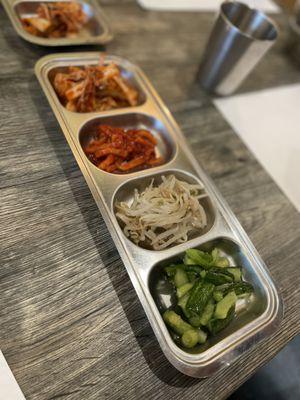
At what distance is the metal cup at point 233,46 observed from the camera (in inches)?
70.9

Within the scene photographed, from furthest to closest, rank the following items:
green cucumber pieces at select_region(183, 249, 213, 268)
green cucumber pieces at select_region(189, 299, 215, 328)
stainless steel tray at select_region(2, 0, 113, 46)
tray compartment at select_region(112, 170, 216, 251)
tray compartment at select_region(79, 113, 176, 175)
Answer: stainless steel tray at select_region(2, 0, 113, 46) < tray compartment at select_region(79, 113, 176, 175) < tray compartment at select_region(112, 170, 216, 251) < green cucumber pieces at select_region(183, 249, 213, 268) < green cucumber pieces at select_region(189, 299, 215, 328)

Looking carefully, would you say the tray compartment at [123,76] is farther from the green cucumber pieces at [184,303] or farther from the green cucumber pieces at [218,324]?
the green cucumber pieces at [218,324]

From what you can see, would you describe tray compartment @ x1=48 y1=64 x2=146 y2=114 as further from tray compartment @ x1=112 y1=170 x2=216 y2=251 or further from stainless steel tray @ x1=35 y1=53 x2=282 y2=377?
tray compartment @ x1=112 y1=170 x2=216 y2=251

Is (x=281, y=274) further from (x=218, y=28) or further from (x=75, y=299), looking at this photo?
(x=218, y=28)

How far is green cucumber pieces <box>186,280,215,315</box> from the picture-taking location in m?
1.16

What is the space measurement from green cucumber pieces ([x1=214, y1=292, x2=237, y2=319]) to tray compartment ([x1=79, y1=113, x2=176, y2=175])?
28.9 inches

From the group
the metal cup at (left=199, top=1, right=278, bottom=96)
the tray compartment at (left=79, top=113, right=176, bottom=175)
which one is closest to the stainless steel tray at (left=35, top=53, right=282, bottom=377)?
the tray compartment at (left=79, top=113, right=176, bottom=175)

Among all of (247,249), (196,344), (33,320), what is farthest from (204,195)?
(33,320)

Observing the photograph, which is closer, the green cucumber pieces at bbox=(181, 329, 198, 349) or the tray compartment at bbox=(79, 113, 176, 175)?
the green cucumber pieces at bbox=(181, 329, 198, 349)

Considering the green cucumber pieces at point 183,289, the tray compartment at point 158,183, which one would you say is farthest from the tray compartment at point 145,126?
the green cucumber pieces at point 183,289

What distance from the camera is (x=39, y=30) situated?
5.95 ft

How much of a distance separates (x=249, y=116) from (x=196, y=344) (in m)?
1.49

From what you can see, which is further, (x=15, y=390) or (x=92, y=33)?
(x=92, y=33)

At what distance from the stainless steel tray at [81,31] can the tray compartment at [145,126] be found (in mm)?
527
